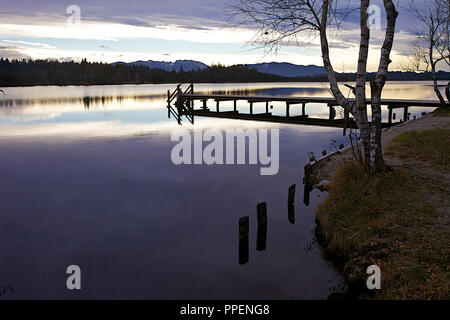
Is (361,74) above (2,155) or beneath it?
above

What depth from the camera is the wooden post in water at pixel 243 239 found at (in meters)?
9.16

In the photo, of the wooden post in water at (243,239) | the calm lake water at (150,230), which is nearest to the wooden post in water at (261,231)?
the calm lake water at (150,230)

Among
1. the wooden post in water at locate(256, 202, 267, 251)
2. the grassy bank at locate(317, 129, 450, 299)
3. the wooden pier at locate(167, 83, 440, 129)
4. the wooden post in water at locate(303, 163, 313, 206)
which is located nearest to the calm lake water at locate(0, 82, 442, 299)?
the wooden post in water at locate(256, 202, 267, 251)

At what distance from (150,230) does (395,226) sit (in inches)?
279

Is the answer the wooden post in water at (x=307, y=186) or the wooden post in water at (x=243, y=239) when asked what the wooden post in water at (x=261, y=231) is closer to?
the wooden post in water at (x=243, y=239)

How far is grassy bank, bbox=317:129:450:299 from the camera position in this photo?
22.1 ft

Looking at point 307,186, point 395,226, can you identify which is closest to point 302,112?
point 307,186

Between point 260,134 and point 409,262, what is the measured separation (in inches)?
978

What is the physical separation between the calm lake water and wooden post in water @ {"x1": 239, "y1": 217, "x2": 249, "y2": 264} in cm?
24

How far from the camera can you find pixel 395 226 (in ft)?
28.6
